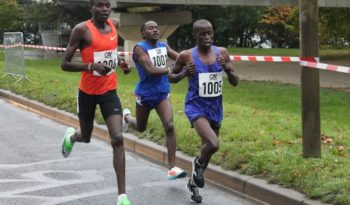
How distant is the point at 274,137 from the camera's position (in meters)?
8.05

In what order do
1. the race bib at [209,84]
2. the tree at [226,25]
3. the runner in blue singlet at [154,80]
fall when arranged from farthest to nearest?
the tree at [226,25], the runner in blue singlet at [154,80], the race bib at [209,84]

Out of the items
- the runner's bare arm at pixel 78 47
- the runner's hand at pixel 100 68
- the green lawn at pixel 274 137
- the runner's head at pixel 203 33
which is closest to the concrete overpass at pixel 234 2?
the green lawn at pixel 274 137

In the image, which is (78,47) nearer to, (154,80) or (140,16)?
(154,80)

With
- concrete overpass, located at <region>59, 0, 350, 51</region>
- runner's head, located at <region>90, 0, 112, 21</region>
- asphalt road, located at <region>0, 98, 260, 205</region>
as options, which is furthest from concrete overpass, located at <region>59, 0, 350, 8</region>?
runner's head, located at <region>90, 0, 112, 21</region>

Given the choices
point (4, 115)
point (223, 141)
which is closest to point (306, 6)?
point (223, 141)

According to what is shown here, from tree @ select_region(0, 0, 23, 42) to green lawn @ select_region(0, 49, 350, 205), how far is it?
26488 millimetres

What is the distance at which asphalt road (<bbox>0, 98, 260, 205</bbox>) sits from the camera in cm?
631

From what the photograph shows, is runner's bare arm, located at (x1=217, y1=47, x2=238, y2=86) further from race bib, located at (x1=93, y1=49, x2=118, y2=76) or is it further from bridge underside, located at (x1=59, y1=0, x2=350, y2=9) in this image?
bridge underside, located at (x1=59, y1=0, x2=350, y2=9)

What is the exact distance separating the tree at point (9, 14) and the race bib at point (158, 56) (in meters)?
34.6

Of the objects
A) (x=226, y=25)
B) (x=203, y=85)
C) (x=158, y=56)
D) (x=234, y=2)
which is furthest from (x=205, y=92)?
(x=226, y=25)

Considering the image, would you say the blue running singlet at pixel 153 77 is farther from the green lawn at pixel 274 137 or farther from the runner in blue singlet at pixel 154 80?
the green lawn at pixel 274 137

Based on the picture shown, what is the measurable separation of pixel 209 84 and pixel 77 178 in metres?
2.29

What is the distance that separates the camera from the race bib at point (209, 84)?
5.91 meters

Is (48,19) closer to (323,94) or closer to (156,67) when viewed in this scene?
(323,94)
